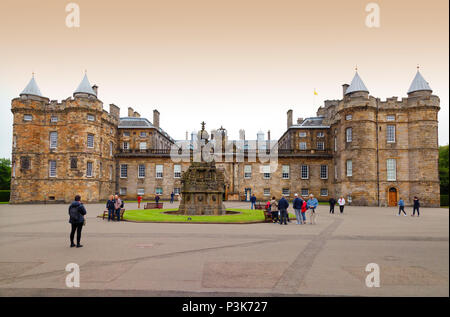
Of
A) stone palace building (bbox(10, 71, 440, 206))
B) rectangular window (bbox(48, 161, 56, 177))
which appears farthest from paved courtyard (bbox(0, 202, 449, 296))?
rectangular window (bbox(48, 161, 56, 177))

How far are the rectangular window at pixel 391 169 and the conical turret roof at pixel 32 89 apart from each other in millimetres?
49456

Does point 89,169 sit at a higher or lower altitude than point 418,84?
lower

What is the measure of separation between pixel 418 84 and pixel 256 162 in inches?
964

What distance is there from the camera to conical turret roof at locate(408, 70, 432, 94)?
40.2 metres

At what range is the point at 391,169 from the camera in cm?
4047

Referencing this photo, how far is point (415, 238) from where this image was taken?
12633mm

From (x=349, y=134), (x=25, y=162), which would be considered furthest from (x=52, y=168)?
(x=349, y=134)

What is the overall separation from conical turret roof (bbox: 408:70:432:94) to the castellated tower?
4293 cm

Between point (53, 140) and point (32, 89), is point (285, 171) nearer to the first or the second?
point (53, 140)

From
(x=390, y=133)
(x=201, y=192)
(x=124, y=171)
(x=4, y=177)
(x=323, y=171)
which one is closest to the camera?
(x=201, y=192)

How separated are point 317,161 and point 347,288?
4432 centimetres

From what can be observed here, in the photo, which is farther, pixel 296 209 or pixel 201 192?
pixel 201 192

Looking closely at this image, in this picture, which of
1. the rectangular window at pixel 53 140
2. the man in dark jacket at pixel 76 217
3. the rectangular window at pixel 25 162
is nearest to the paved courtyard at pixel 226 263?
the man in dark jacket at pixel 76 217

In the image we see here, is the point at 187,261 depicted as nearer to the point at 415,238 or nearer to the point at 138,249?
the point at 138,249
